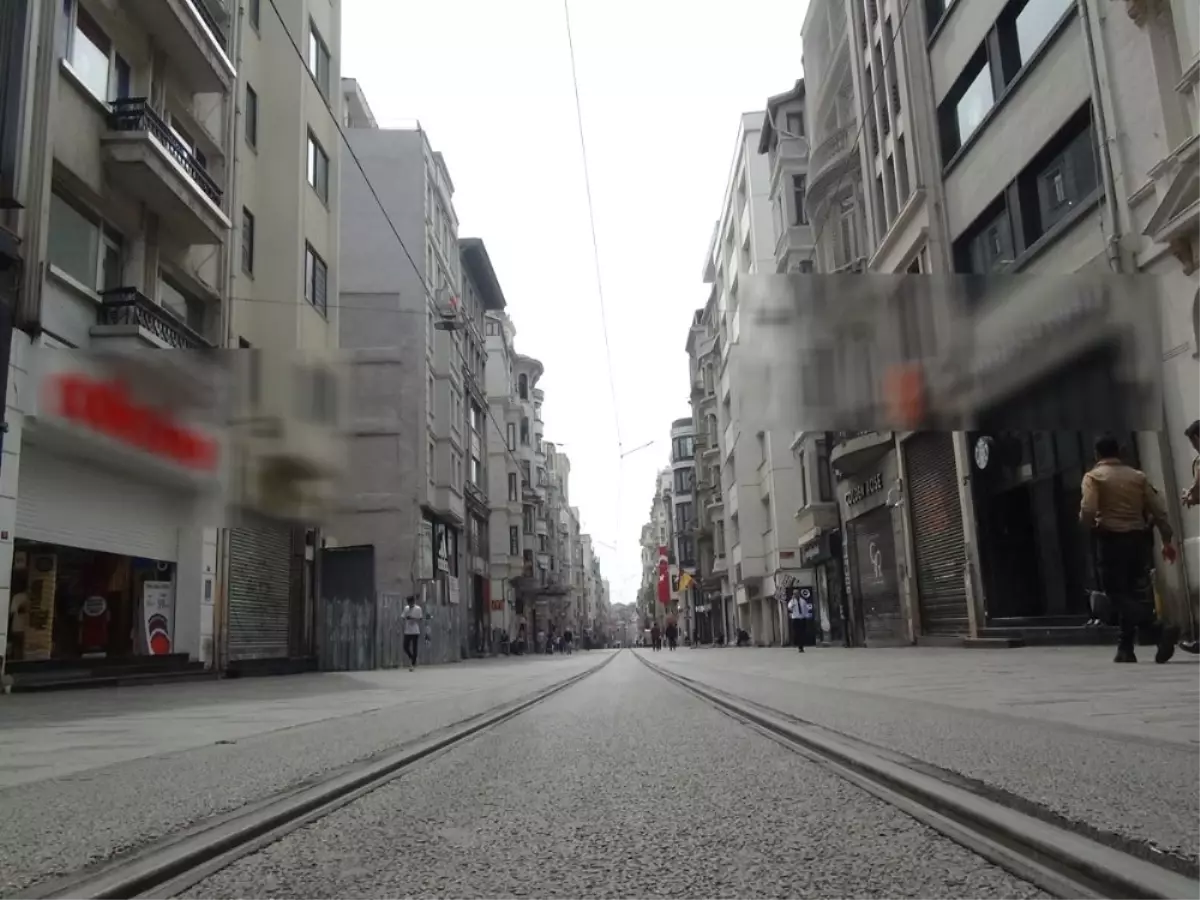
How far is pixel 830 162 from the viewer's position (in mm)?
28297

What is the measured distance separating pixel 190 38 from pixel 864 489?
18.9 m

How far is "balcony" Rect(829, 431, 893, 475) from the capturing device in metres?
24.2

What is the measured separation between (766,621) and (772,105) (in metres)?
23.3

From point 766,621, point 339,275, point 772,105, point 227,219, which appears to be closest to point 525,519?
point 766,621

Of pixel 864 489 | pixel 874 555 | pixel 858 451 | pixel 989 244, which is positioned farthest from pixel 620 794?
pixel 864 489

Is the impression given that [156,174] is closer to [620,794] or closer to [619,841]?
[620,794]

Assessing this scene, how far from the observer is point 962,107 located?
19.9 metres

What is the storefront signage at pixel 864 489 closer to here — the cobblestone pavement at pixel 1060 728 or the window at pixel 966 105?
the window at pixel 966 105

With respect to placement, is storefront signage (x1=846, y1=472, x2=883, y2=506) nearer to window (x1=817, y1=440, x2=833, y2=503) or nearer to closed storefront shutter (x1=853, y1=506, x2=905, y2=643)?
closed storefront shutter (x1=853, y1=506, x2=905, y2=643)

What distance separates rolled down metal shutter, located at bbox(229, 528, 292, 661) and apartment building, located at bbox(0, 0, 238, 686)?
23 centimetres

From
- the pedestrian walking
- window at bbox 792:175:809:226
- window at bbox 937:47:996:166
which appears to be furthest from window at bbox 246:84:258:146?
window at bbox 792:175:809:226

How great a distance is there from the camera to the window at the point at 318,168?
22.9 ft

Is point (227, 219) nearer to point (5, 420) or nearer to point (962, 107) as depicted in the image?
point (5, 420)

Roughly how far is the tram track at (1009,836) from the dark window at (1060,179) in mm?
12271
